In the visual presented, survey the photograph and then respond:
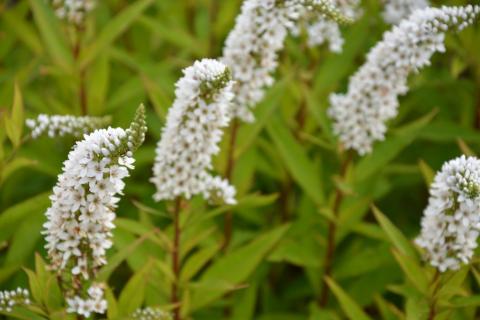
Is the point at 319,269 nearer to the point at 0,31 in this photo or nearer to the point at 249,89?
the point at 249,89

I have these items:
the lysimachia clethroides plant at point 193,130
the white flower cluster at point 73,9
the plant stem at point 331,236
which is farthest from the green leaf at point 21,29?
the plant stem at point 331,236

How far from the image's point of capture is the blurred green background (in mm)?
4066

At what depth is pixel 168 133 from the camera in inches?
129

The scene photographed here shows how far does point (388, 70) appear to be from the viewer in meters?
3.79

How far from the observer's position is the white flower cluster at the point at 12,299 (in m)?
2.87

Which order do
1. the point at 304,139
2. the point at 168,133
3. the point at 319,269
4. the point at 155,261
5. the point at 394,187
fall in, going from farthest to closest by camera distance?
the point at 394,187
the point at 304,139
the point at 319,269
the point at 155,261
the point at 168,133

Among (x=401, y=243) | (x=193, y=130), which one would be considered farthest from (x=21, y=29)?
(x=401, y=243)

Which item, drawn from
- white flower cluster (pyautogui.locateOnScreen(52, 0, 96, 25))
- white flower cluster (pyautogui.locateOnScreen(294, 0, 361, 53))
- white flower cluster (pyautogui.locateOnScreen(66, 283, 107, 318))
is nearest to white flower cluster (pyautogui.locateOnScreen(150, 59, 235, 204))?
white flower cluster (pyautogui.locateOnScreen(66, 283, 107, 318))

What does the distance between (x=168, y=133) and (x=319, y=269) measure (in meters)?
1.84

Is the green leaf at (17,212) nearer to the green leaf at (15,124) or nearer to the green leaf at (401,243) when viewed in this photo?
the green leaf at (15,124)

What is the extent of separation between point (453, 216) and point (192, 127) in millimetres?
1278

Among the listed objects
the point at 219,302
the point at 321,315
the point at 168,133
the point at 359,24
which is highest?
the point at 359,24

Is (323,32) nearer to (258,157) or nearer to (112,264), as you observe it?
(258,157)

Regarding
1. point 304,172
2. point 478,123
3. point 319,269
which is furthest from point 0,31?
point 478,123
